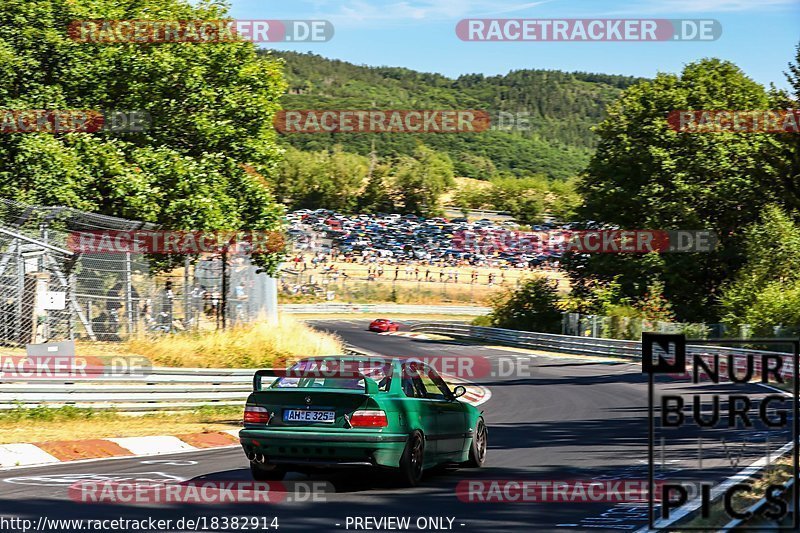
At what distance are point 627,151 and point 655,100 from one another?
295cm

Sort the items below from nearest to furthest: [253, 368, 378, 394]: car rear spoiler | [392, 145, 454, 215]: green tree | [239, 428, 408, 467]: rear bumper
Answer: [239, 428, 408, 467]: rear bumper < [253, 368, 378, 394]: car rear spoiler < [392, 145, 454, 215]: green tree

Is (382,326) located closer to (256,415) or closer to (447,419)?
(447,419)

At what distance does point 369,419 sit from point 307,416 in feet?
1.98

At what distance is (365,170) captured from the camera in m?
156

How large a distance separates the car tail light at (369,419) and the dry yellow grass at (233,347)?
1352 centimetres

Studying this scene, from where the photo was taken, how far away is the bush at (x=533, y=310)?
54406 millimetres

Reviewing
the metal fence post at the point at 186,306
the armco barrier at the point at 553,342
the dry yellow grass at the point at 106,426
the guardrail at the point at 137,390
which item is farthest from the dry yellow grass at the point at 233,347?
the armco barrier at the point at 553,342

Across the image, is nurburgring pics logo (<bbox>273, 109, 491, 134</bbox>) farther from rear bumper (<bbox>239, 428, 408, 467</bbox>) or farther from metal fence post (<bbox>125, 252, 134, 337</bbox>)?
rear bumper (<bbox>239, 428, 408, 467</bbox>)

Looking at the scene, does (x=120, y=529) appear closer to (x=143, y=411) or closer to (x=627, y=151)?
(x=143, y=411)

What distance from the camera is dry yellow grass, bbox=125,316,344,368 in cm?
2305

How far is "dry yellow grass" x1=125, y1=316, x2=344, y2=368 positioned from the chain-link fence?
0.40m

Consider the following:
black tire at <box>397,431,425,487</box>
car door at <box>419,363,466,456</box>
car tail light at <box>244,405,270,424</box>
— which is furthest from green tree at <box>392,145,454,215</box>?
car tail light at <box>244,405,270,424</box>

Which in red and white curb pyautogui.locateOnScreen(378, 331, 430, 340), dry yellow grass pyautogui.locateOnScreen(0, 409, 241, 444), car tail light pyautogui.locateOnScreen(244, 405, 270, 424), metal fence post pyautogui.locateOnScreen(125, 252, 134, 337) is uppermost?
metal fence post pyautogui.locateOnScreen(125, 252, 134, 337)

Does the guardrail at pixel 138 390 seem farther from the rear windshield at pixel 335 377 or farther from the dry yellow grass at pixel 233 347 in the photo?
the rear windshield at pixel 335 377
